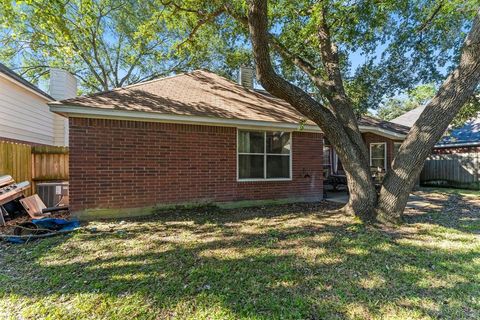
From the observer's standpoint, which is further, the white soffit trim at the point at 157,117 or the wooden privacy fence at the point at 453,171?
the wooden privacy fence at the point at 453,171

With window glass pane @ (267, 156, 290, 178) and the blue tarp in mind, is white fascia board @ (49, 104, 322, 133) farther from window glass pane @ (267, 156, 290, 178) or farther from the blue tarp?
the blue tarp

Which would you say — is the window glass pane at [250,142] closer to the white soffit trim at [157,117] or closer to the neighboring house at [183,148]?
the neighboring house at [183,148]

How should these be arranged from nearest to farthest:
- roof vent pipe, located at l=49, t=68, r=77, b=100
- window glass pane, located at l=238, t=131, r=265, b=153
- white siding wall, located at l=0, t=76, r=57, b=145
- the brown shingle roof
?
the brown shingle roof → window glass pane, located at l=238, t=131, r=265, b=153 → white siding wall, located at l=0, t=76, r=57, b=145 → roof vent pipe, located at l=49, t=68, r=77, b=100

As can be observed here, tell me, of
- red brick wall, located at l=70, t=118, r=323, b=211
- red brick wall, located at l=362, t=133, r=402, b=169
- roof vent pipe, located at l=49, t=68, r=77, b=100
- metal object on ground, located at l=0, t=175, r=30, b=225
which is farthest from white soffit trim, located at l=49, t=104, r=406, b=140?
roof vent pipe, located at l=49, t=68, r=77, b=100

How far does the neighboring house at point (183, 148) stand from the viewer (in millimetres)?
6145

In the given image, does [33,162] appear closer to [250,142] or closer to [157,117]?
[157,117]

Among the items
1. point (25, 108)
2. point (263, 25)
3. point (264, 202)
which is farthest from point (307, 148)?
point (25, 108)

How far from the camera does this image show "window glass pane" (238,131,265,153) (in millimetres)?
7859

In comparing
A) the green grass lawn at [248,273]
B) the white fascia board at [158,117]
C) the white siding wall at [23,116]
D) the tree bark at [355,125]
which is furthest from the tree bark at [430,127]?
the white siding wall at [23,116]

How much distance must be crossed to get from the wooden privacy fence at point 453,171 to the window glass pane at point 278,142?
10.6 meters

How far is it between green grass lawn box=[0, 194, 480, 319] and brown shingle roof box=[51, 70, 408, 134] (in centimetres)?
296

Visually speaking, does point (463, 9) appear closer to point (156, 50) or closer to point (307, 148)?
point (307, 148)

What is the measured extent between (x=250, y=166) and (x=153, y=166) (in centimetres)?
287

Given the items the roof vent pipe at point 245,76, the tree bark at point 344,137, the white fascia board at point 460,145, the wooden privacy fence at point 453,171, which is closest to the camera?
the tree bark at point 344,137
